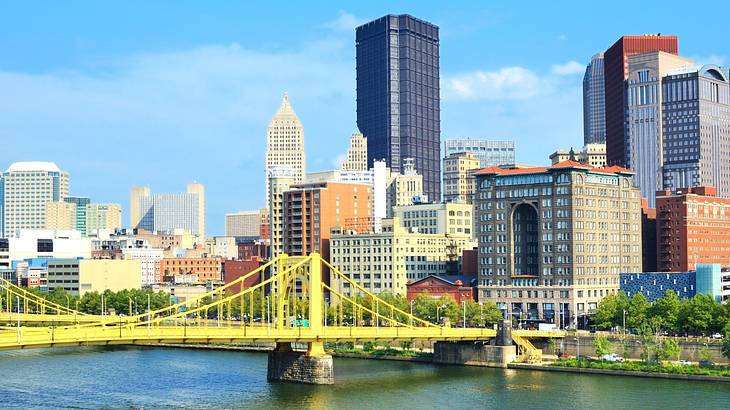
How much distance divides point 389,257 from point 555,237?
37.8 metres

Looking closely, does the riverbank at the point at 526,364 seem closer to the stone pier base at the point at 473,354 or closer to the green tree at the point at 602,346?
the stone pier base at the point at 473,354

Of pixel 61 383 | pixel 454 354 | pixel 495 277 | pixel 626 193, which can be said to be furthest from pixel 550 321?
pixel 61 383

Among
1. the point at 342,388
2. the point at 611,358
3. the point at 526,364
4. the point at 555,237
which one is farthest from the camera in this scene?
the point at 555,237

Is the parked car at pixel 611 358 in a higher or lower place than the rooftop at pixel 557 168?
lower

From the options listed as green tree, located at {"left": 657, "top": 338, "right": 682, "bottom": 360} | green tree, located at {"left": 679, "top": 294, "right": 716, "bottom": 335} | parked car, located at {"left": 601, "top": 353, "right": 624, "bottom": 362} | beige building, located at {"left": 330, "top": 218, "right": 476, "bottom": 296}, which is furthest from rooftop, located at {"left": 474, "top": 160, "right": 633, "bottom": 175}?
green tree, located at {"left": 657, "top": 338, "right": 682, "bottom": 360}

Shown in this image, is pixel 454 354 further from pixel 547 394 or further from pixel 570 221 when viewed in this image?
pixel 570 221

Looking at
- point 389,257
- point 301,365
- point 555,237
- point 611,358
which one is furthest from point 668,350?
point 389,257

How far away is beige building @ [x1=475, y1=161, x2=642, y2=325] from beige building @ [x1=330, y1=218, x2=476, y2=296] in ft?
82.8

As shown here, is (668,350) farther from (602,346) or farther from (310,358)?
(310,358)

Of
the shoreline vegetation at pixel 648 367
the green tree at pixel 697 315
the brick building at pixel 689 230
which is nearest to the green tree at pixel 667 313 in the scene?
the green tree at pixel 697 315

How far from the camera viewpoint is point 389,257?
18862cm

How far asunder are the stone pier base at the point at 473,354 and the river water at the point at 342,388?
2.54m

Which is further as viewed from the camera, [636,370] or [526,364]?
[526,364]

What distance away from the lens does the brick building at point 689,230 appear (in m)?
181
